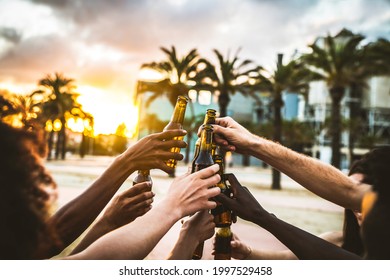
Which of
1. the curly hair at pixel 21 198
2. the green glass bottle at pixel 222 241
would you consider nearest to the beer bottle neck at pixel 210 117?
the green glass bottle at pixel 222 241

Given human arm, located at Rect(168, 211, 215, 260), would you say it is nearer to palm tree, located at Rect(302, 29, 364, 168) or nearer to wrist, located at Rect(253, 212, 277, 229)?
wrist, located at Rect(253, 212, 277, 229)

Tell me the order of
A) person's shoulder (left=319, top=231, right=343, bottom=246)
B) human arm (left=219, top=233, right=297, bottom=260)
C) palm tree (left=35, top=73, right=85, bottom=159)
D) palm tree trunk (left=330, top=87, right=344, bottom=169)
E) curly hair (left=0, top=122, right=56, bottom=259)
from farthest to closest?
palm tree (left=35, top=73, right=85, bottom=159)
palm tree trunk (left=330, top=87, right=344, bottom=169)
person's shoulder (left=319, top=231, right=343, bottom=246)
human arm (left=219, top=233, right=297, bottom=260)
curly hair (left=0, top=122, right=56, bottom=259)

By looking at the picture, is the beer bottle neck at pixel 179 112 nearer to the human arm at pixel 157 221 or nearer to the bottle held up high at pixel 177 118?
the bottle held up high at pixel 177 118

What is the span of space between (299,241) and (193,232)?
0.34 meters

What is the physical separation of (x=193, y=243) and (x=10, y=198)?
1.90 ft

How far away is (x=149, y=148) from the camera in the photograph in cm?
126

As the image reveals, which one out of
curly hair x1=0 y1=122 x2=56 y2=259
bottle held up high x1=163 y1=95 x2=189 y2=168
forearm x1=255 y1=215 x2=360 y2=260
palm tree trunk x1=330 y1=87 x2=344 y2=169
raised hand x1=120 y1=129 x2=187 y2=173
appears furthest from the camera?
palm tree trunk x1=330 y1=87 x2=344 y2=169

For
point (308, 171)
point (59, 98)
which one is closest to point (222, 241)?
point (308, 171)

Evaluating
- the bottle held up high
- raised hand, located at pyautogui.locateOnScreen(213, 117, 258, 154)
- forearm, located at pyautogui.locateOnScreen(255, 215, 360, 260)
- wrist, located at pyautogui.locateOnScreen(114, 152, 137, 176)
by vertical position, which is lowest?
forearm, located at pyautogui.locateOnScreen(255, 215, 360, 260)

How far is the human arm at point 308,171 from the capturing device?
1350mm

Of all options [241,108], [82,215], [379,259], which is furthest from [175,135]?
[241,108]

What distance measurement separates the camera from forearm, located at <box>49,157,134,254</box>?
1.31 metres

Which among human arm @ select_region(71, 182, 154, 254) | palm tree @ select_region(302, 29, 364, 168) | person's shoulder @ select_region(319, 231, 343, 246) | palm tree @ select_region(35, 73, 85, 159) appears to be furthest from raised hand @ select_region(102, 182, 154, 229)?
palm tree @ select_region(35, 73, 85, 159)

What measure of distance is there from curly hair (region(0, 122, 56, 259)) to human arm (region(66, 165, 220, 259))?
128 mm
